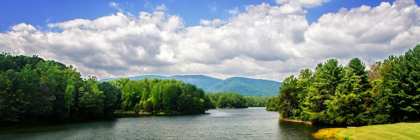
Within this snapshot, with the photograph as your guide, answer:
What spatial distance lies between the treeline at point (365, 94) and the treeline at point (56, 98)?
69.2 metres

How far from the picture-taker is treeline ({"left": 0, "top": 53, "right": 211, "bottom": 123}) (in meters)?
67.1

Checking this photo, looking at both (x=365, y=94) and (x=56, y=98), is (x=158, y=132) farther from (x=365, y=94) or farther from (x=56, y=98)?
(x=56, y=98)

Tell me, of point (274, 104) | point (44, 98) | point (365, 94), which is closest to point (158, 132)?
point (365, 94)

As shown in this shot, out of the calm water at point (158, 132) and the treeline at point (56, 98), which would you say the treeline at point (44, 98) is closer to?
the treeline at point (56, 98)

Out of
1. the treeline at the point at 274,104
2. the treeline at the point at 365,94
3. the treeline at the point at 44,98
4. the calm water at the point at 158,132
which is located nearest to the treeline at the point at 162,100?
the treeline at the point at 44,98

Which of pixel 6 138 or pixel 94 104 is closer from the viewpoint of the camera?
pixel 6 138

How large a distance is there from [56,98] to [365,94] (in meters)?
83.5

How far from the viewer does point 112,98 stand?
385 feet

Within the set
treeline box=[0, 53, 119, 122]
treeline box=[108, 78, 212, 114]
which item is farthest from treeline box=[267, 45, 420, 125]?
treeline box=[108, 78, 212, 114]

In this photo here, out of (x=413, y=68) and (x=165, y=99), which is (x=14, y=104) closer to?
(x=165, y=99)

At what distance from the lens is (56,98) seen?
83.4 m

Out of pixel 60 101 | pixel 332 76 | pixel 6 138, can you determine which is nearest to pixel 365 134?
pixel 332 76

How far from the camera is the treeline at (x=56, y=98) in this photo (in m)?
67.1

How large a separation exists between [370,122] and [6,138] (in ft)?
208
